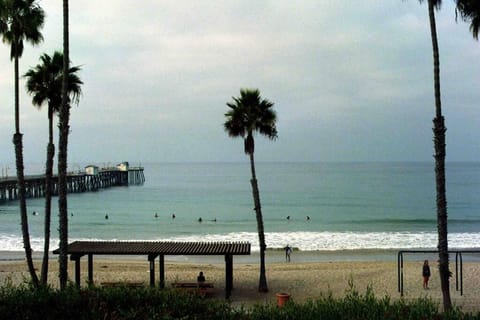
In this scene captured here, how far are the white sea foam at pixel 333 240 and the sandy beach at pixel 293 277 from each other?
8618 millimetres

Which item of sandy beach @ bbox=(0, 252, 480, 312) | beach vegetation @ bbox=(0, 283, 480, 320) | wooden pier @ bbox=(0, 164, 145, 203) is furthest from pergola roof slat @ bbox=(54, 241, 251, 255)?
wooden pier @ bbox=(0, 164, 145, 203)

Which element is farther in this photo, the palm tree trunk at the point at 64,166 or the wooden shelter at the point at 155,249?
the wooden shelter at the point at 155,249

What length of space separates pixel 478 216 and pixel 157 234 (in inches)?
1611

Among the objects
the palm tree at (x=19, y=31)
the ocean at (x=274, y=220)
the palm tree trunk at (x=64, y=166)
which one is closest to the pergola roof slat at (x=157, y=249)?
the palm tree at (x=19, y=31)

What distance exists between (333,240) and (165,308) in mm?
40258

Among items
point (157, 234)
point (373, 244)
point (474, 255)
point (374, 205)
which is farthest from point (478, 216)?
point (157, 234)

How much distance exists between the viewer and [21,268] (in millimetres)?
29719

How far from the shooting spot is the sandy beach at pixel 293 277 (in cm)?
2061

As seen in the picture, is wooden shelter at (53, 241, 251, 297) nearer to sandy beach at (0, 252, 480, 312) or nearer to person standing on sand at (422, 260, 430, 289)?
sandy beach at (0, 252, 480, 312)

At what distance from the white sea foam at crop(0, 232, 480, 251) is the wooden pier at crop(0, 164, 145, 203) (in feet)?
118

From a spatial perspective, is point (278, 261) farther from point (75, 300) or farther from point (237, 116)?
point (75, 300)

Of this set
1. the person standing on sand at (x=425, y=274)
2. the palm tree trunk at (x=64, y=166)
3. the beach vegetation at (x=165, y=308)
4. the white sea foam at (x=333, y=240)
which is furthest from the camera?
the white sea foam at (x=333, y=240)

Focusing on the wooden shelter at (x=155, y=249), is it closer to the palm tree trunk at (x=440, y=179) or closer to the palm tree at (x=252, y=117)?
the palm tree at (x=252, y=117)

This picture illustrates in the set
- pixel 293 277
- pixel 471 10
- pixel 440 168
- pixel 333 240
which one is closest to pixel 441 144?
pixel 440 168
